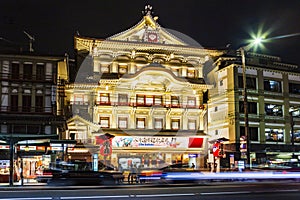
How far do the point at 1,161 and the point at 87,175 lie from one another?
13478 millimetres

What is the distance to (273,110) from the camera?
50188 mm

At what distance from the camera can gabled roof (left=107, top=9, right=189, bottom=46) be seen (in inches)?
1946

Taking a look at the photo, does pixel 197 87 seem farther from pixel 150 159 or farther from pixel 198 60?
pixel 150 159

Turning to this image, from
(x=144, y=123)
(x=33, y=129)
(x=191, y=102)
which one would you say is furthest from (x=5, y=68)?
(x=191, y=102)

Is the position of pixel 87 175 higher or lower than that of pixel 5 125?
lower

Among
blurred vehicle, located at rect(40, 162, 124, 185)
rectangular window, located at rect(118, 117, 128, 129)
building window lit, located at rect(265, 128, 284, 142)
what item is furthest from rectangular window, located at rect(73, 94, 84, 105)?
building window lit, located at rect(265, 128, 284, 142)

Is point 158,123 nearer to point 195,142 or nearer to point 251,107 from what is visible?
point 195,142

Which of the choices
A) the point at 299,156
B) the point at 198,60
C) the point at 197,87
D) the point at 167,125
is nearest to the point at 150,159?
the point at 167,125

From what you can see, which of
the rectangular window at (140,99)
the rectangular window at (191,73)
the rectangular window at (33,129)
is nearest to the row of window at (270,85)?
the rectangular window at (191,73)

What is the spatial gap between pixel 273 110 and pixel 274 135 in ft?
9.62

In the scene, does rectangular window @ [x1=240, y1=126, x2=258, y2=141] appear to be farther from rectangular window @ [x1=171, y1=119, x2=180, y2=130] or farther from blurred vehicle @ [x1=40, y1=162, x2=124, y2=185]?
blurred vehicle @ [x1=40, y1=162, x2=124, y2=185]

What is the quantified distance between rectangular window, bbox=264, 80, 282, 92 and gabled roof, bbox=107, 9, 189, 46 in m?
11.5

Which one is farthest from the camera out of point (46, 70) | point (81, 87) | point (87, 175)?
point (81, 87)

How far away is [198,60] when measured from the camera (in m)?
51.8
